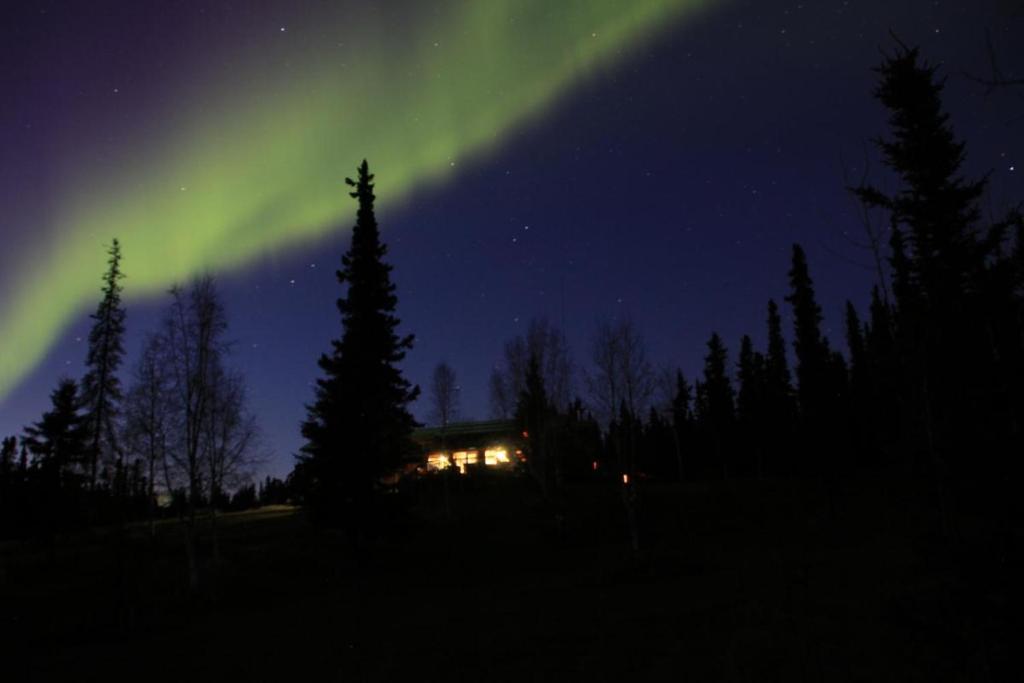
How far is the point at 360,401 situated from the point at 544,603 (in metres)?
14.1

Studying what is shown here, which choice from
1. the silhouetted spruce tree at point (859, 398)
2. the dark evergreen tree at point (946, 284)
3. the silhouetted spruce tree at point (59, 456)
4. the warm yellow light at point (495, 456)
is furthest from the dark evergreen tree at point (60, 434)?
the silhouetted spruce tree at point (859, 398)

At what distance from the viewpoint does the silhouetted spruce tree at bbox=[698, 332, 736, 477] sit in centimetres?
6538

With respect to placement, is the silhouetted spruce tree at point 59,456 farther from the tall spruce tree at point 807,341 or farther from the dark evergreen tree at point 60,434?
the tall spruce tree at point 807,341

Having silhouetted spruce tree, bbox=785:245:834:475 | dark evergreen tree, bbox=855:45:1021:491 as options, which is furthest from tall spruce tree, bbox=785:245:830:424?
dark evergreen tree, bbox=855:45:1021:491

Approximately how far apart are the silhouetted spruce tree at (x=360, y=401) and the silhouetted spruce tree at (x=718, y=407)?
143 ft

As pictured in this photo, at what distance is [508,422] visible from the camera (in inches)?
2009

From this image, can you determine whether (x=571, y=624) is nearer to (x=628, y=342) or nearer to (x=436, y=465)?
(x=628, y=342)

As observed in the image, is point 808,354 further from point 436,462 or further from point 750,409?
point 436,462

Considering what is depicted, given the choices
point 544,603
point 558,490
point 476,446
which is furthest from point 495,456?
point 544,603

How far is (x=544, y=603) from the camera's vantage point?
1808 centimetres

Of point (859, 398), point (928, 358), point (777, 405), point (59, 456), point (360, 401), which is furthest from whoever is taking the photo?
point (859, 398)

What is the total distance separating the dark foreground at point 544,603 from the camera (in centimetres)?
998

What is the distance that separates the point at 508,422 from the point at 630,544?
20041 mm

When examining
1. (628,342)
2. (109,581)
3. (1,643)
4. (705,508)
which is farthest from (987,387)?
(1,643)
